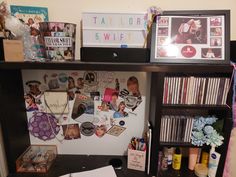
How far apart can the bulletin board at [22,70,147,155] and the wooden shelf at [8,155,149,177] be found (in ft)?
0.16

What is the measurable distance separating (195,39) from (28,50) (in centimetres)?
88

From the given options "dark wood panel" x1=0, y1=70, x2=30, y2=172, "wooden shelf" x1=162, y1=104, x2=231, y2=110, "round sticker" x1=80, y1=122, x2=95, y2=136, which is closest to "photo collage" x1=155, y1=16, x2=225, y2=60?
"wooden shelf" x1=162, y1=104, x2=231, y2=110

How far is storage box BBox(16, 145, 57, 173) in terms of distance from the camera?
1138mm

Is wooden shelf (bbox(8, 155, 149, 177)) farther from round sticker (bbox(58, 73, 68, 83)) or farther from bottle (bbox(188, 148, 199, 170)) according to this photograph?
round sticker (bbox(58, 73, 68, 83))

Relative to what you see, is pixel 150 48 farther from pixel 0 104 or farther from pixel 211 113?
pixel 0 104

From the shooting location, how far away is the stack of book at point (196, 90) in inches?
38.2

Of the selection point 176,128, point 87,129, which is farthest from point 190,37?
point 87,129

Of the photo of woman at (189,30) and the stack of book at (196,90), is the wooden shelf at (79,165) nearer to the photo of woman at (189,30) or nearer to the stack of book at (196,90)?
the stack of book at (196,90)

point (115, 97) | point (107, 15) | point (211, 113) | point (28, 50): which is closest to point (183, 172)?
point (211, 113)

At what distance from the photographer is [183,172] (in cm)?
116

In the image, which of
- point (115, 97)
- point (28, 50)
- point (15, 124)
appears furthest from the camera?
point (115, 97)

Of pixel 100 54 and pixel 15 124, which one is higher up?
pixel 100 54

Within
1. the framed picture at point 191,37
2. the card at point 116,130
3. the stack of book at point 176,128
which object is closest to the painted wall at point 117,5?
the framed picture at point 191,37

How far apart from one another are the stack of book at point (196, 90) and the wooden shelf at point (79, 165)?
52cm
